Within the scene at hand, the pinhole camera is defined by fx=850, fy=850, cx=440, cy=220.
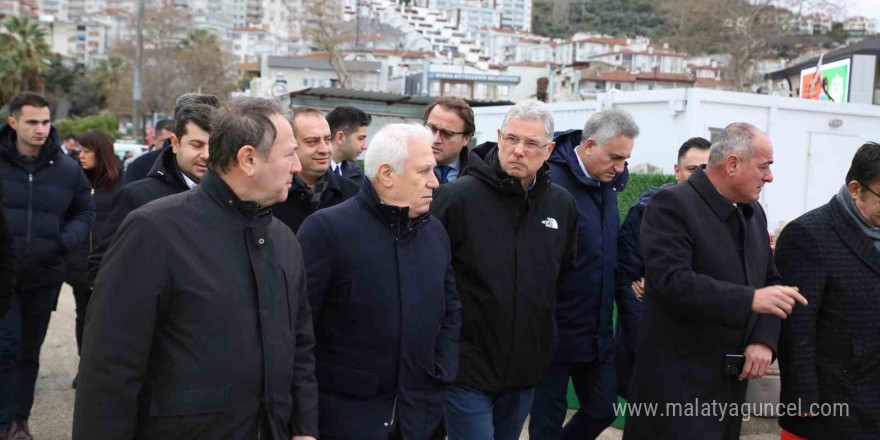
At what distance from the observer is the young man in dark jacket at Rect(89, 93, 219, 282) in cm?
437

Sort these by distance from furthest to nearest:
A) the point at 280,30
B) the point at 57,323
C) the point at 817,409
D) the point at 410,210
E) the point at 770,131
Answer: the point at 280,30, the point at 770,131, the point at 57,323, the point at 817,409, the point at 410,210

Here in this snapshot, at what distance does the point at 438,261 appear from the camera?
362 centimetres

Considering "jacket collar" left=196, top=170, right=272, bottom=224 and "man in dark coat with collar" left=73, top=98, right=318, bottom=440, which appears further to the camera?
"jacket collar" left=196, top=170, right=272, bottom=224

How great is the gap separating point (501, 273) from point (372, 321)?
3.25ft

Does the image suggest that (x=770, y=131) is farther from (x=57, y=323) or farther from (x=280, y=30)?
(x=280, y=30)

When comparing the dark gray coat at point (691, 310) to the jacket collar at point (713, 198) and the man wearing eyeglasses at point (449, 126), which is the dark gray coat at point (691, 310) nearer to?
the jacket collar at point (713, 198)

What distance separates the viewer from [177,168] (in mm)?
4512

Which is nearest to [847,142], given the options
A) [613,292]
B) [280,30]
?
[613,292]

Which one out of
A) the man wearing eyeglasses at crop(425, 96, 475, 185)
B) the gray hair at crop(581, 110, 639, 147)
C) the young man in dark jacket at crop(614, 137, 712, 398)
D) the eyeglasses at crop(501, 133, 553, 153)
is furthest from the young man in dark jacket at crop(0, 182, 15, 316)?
the young man in dark jacket at crop(614, 137, 712, 398)

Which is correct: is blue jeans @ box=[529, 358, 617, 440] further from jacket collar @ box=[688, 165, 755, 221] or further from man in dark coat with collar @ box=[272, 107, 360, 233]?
man in dark coat with collar @ box=[272, 107, 360, 233]

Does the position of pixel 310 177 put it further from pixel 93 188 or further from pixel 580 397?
pixel 93 188

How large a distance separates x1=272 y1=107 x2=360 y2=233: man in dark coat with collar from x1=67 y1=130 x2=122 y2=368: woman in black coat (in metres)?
2.73

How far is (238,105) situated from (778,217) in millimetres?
13955

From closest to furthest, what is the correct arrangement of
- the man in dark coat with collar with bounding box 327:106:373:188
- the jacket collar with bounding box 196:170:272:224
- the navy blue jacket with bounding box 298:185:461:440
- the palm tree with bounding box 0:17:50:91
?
the jacket collar with bounding box 196:170:272:224 < the navy blue jacket with bounding box 298:185:461:440 < the man in dark coat with collar with bounding box 327:106:373:188 < the palm tree with bounding box 0:17:50:91
